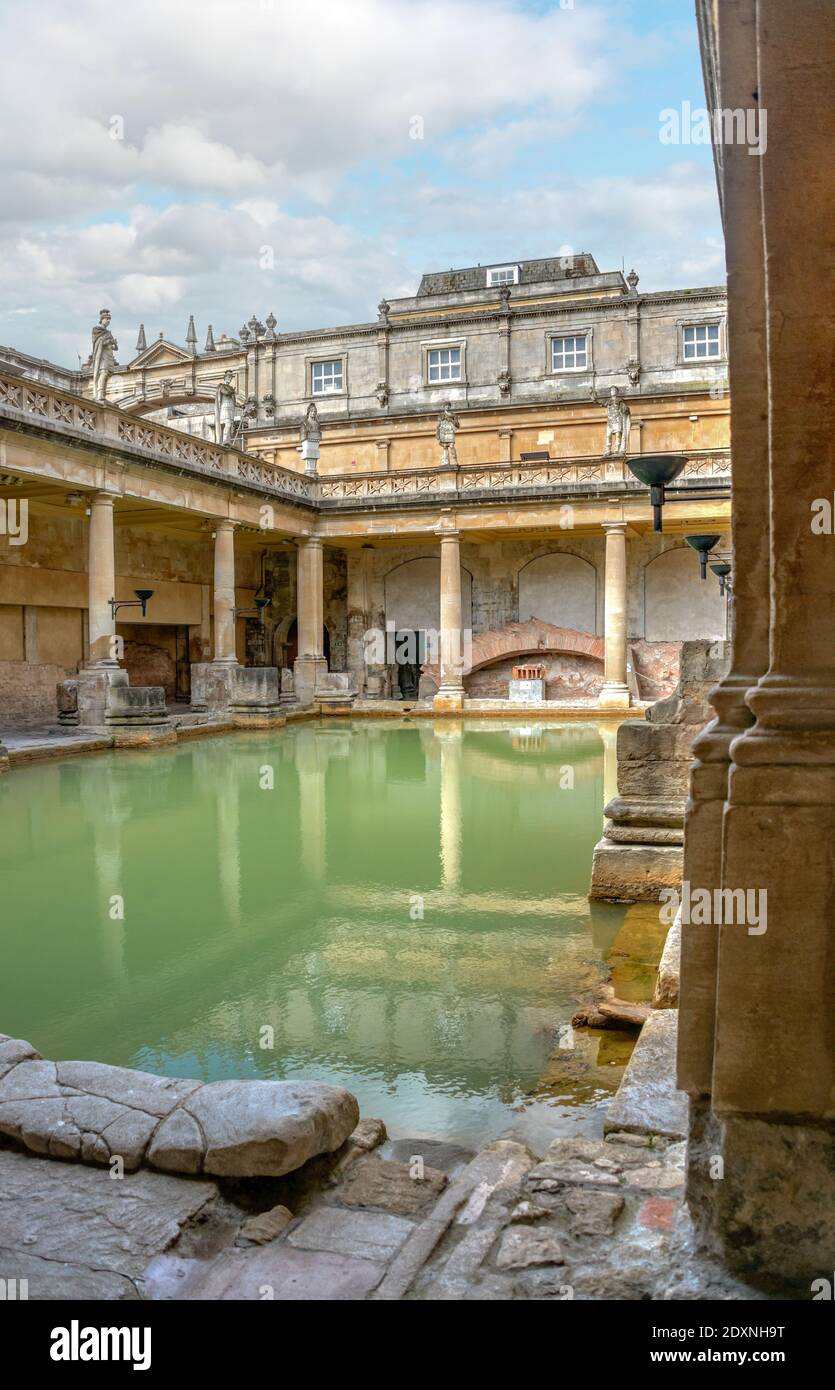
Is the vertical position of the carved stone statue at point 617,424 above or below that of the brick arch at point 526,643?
above

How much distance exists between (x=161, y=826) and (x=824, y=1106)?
27.7 feet

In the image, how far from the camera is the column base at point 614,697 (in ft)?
78.7

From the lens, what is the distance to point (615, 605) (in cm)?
2509

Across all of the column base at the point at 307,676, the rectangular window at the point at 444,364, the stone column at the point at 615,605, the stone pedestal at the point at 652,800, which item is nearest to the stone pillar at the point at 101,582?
the column base at the point at 307,676

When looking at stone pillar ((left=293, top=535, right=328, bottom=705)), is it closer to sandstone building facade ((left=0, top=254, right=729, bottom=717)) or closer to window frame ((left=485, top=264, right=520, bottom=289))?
sandstone building facade ((left=0, top=254, right=729, bottom=717))

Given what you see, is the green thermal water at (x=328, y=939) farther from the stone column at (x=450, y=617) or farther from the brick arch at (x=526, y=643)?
the brick arch at (x=526, y=643)

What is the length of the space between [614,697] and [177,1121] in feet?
71.2

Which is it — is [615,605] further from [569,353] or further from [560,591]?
[569,353]

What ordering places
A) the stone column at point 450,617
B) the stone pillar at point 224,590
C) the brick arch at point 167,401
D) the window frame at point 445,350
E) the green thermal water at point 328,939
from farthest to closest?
1. the brick arch at point 167,401
2. the window frame at point 445,350
3. the stone column at point 450,617
4. the stone pillar at point 224,590
5. the green thermal water at point 328,939

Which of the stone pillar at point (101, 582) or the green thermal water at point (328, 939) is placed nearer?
the green thermal water at point (328, 939)

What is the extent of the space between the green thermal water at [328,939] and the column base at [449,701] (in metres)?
11.9

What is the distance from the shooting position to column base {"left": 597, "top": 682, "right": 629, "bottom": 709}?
78.7 ft

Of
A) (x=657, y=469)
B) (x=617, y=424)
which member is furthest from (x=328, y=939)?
(x=617, y=424)

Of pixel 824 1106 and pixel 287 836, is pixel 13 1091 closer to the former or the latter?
pixel 824 1106
